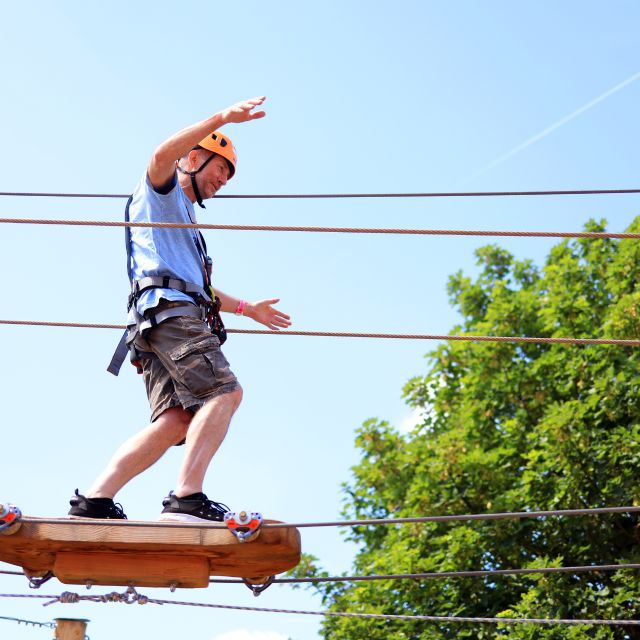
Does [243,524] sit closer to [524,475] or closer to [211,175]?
[211,175]

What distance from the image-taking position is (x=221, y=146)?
4742 mm

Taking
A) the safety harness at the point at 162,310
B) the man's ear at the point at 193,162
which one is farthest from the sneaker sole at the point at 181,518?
the man's ear at the point at 193,162

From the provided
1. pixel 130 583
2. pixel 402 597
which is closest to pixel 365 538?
pixel 402 597

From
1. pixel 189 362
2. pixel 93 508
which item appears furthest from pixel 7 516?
pixel 189 362

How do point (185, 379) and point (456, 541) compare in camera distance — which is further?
point (456, 541)

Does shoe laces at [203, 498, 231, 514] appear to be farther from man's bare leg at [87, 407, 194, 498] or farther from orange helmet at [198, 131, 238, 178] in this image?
orange helmet at [198, 131, 238, 178]

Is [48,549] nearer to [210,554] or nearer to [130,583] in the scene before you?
[130,583]

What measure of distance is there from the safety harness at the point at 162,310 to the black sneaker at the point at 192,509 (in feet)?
2.11

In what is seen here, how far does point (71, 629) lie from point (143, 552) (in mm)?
2371

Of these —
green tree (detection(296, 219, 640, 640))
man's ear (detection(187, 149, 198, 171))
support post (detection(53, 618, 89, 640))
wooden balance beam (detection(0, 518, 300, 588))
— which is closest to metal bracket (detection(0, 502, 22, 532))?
wooden balance beam (detection(0, 518, 300, 588))

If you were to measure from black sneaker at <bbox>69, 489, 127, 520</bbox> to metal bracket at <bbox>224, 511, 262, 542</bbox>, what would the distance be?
499 mm

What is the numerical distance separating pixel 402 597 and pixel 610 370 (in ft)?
11.5

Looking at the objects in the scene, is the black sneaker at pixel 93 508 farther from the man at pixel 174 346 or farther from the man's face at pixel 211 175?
the man's face at pixel 211 175

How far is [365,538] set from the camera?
13.8 metres
